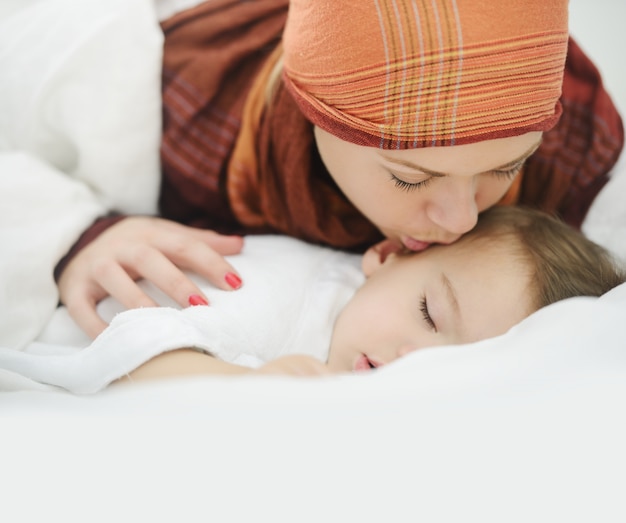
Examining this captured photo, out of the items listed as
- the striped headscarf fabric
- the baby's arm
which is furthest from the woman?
the baby's arm

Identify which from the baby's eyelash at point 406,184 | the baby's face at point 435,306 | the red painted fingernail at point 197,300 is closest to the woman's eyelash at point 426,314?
the baby's face at point 435,306

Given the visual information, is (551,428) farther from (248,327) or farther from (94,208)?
(94,208)

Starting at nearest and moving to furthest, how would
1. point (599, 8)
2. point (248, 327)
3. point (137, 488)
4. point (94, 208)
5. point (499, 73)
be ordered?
point (137, 488) < point (499, 73) < point (248, 327) < point (94, 208) < point (599, 8)

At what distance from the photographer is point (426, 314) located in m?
0.72

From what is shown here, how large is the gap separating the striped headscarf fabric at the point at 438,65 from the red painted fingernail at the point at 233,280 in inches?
8.6

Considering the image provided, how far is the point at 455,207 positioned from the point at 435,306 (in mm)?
111

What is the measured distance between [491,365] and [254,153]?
56cm

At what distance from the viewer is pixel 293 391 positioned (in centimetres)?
43

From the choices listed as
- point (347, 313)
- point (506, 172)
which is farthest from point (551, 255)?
point (347, 313)

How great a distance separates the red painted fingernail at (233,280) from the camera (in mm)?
769

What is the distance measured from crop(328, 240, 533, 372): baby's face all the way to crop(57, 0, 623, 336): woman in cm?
4

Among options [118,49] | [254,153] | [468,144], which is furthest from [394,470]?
[118,49]

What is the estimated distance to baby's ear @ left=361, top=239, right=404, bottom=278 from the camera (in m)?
0.87

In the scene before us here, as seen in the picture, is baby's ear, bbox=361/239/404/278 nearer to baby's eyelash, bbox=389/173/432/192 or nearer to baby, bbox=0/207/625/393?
baby, bbox=0/207/625/393
